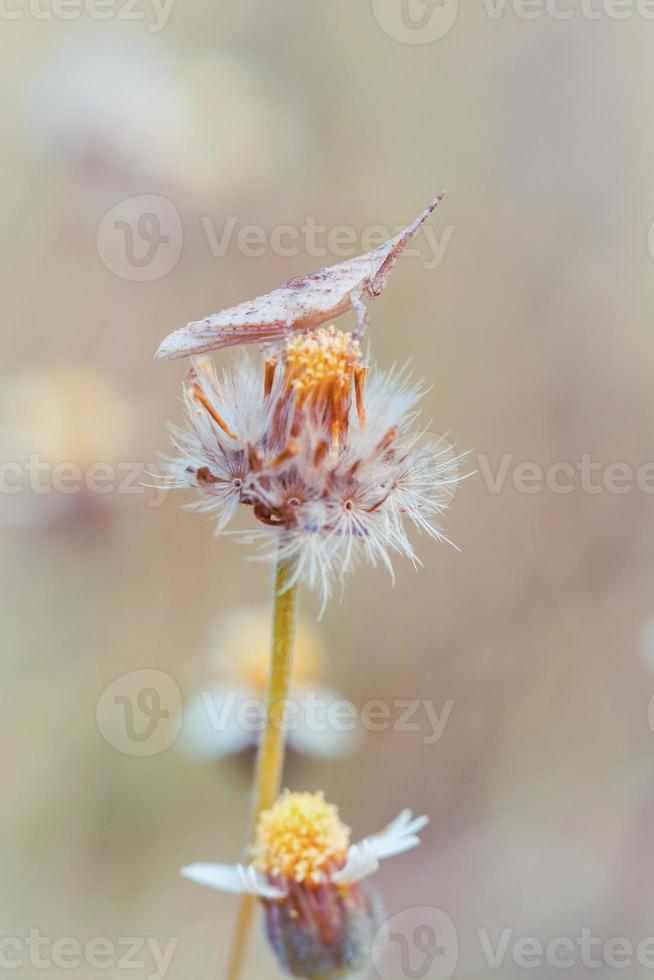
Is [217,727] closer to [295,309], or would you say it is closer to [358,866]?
[358,866]

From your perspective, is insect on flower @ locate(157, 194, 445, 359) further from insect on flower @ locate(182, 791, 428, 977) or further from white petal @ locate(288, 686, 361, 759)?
white petal @ locate(288, 686, 361, 759)

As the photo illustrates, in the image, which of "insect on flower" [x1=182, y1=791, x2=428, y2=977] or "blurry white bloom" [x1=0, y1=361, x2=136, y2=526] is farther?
"blurry white bloom" [x1=0, y1=361, x2=136, y2=526]

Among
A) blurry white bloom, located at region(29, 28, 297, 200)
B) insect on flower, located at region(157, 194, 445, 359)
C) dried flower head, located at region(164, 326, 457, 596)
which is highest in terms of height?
blurry white bloom, located at region(29, 28, 297, 200)

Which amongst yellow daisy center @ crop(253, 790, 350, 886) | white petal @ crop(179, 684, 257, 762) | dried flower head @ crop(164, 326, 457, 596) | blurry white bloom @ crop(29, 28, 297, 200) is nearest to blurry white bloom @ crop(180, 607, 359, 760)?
white petal @ crop(179, 684, 257, 762)

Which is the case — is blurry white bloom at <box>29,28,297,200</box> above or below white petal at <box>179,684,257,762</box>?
above

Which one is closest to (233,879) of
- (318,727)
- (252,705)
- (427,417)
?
(252,705)

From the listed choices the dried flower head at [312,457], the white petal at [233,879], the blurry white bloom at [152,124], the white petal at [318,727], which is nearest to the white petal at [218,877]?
the white petal at [233,879]
